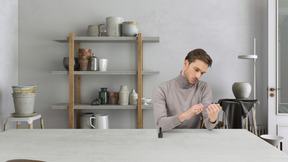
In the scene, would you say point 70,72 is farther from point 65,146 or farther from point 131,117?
point 65,146

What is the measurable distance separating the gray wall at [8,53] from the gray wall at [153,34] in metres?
0.10

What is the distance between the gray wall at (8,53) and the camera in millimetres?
3332

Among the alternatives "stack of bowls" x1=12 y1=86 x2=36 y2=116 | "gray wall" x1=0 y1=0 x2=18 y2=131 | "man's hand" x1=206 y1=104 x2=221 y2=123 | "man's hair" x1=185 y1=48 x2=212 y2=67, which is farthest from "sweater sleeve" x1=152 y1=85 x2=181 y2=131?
"gray wall" x1=0 y1=0 x2=18 y2=131

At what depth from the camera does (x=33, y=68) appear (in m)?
3.75

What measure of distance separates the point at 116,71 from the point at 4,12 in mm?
1619

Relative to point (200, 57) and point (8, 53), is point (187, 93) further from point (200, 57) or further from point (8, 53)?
point (8, 53)

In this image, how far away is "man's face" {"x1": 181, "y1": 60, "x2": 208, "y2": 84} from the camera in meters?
1.95

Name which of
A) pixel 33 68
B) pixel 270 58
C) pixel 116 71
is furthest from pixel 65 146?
pixel 270 58

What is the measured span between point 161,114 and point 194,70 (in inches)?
16.3

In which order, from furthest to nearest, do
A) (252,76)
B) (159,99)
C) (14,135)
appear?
1. (252,76)
2. (159,99)
3. (14,135)

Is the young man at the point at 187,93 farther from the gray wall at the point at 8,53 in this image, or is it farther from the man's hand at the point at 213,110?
the gray wall at the point at 8,53

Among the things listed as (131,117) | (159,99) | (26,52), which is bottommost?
(131,117)

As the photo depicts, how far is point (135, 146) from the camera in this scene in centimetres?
139

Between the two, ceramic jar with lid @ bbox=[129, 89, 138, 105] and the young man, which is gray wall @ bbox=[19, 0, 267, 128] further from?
the young man
